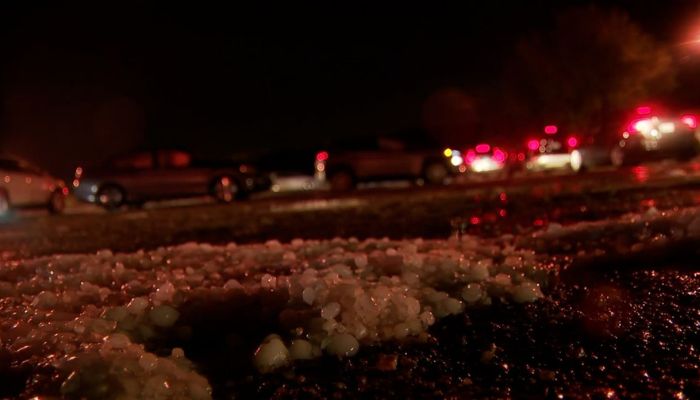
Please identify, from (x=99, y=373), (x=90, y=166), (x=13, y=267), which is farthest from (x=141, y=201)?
(x=99, y=373)

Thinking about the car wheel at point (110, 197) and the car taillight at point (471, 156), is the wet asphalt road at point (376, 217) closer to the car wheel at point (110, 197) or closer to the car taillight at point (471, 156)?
the car wheel at point (110, 197)

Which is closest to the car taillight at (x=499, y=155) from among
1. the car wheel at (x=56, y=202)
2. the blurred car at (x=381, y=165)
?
the blurred car at (x=381, y=165)

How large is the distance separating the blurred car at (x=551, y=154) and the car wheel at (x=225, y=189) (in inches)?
395

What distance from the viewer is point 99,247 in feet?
29.2

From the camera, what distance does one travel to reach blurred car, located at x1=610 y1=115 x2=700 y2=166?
1866 centimetres

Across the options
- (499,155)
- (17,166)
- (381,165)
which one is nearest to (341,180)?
(381,165)

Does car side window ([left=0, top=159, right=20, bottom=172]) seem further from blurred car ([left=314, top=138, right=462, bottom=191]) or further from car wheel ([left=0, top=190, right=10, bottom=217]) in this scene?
blurred car ([left=314, top=138, right=462, bottom=191])

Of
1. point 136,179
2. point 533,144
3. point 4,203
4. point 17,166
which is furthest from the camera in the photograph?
point 533,144

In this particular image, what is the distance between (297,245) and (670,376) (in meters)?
3.98

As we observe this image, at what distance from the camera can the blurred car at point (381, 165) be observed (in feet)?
69.2

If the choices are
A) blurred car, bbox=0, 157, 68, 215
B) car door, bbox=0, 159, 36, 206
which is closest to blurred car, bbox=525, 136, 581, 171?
blurred car, bbox=0, 157, 68, 215

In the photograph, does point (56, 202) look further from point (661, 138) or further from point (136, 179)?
point (661, 138)

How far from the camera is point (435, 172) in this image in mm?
21125

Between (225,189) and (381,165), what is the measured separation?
181 inches
